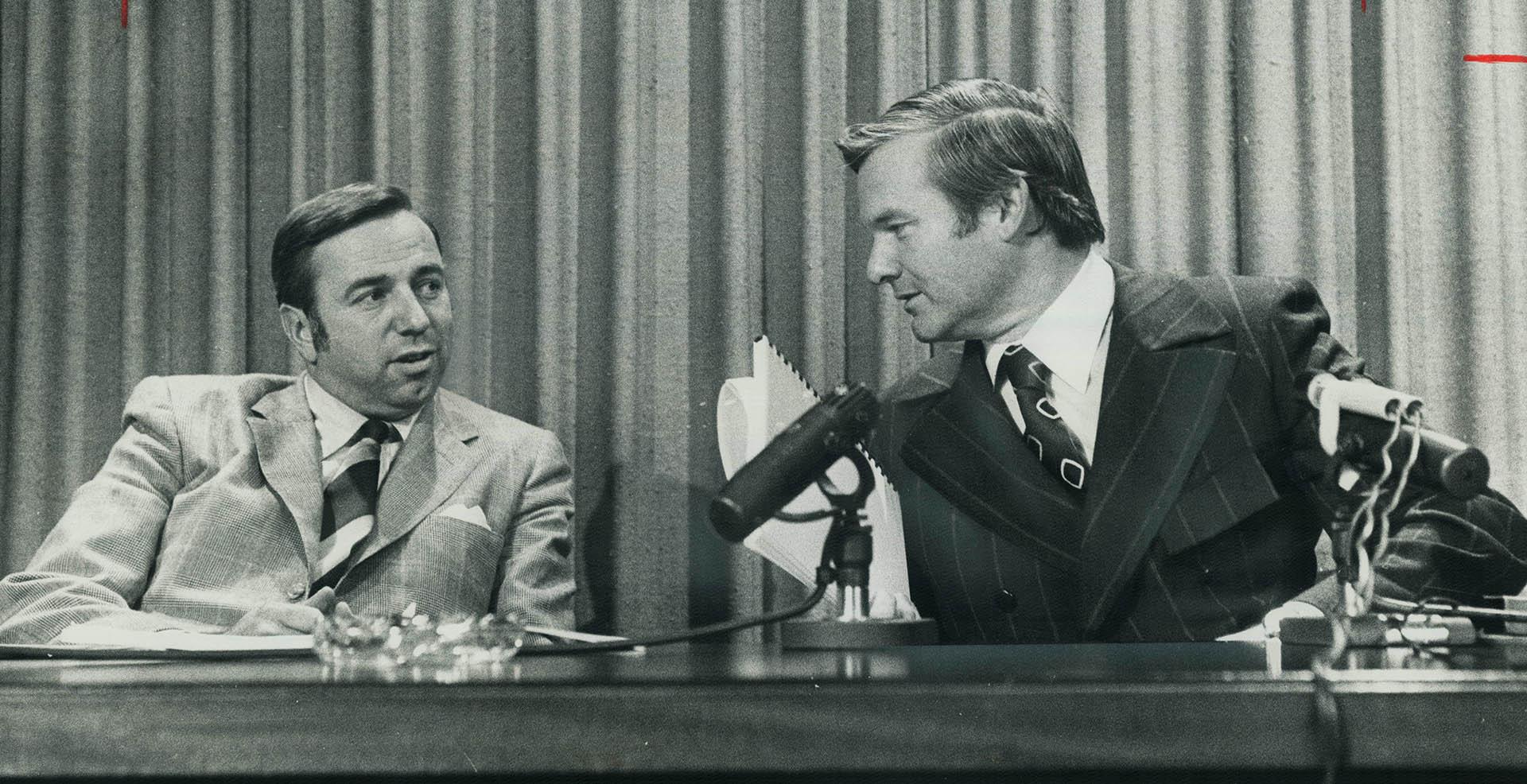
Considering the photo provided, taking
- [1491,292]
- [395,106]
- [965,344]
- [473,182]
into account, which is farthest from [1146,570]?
[395,106]

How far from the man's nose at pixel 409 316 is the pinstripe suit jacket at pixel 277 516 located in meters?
0.13

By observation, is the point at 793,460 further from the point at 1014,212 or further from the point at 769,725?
the point at 1014,212

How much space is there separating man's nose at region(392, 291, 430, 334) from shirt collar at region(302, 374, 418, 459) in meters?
0.13

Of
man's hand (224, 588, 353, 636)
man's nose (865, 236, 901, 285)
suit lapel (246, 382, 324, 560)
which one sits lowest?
man's hand (224, 588, 353, 636)

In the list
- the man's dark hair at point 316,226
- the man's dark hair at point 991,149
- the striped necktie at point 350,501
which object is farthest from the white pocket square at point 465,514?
the man's dark hair at point 991,149

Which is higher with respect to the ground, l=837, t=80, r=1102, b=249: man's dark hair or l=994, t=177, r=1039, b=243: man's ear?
l=837, t=80, r=1102, b=249: man's dark hair

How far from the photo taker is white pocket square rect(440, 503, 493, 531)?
207cm

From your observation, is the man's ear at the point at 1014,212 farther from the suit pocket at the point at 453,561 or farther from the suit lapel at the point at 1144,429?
the suit pocket at the point at 453,561

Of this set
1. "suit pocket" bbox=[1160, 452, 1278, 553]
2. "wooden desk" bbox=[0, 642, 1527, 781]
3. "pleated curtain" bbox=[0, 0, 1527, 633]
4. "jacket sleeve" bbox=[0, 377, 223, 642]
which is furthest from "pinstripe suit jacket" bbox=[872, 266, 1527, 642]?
"jacket sleeve" bbox=[0, 377, 223, 642]

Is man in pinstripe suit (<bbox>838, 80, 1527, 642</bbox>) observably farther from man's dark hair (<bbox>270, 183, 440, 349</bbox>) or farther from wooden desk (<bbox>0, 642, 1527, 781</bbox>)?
wooden desk (<bbox>0, 642, 1527, 781</bbox>)

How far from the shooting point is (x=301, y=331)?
2.28 m

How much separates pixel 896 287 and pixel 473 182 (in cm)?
80

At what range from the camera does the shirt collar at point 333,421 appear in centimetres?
218

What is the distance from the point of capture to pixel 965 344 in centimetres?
201
